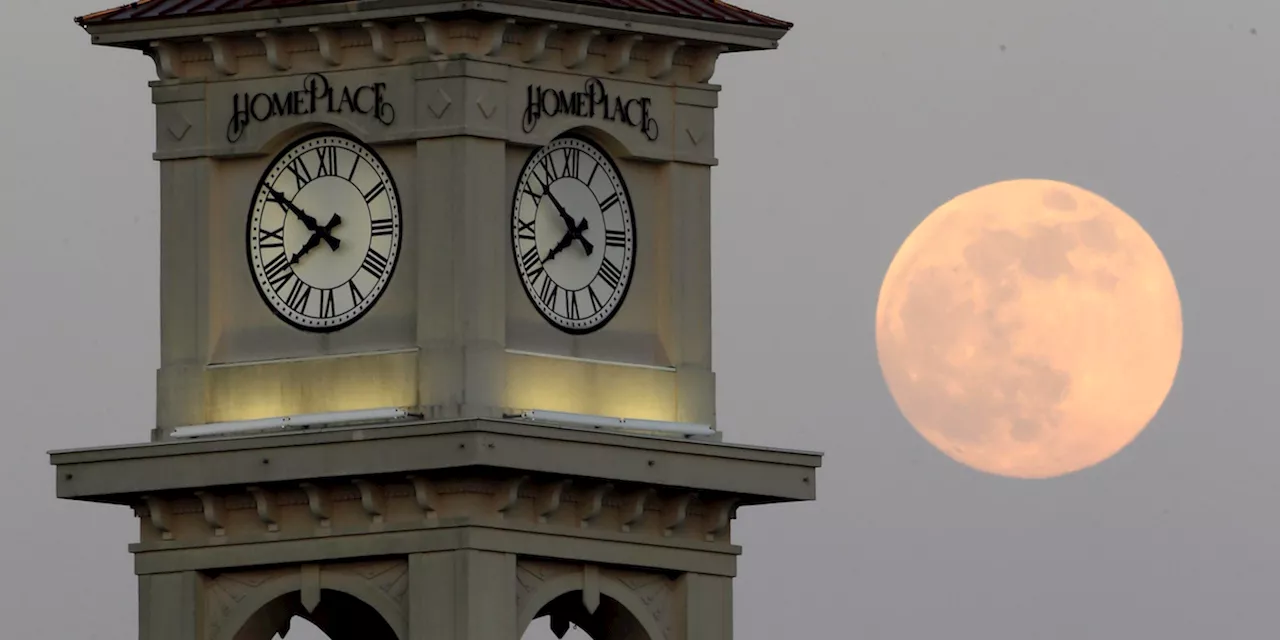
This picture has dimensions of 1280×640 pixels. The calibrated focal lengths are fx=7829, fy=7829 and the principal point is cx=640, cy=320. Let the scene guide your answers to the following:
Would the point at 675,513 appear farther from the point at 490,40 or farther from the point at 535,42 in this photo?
the point at 490,40

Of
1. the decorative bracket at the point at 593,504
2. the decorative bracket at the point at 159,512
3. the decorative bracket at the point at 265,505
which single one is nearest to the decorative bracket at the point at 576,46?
the decorative bracket at the point at 593,504

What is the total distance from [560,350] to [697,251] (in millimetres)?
2461

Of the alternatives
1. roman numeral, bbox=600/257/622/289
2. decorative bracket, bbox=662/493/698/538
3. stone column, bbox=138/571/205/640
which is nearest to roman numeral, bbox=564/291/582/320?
roman numeral, bbox=600/257/622/289

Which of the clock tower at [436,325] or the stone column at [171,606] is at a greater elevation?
the clock tower at [436,325]

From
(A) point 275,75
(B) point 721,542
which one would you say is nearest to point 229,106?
(A) point 275,75

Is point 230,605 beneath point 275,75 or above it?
beneath

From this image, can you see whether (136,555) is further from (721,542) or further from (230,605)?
(721,542)

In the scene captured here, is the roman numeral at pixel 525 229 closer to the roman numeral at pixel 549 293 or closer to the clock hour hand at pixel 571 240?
the clock hour hand at pixel 571 240

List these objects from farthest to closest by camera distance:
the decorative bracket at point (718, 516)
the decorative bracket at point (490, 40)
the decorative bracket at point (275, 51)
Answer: the decorative bracket at point (718, 516)
the decorative bracket at point (275, 51)
the decorative bracket at point (490, 40)

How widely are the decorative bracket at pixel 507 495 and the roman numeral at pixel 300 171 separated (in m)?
4.37

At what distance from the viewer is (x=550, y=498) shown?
3398 inches

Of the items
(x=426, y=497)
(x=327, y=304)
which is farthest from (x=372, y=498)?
(x=327, y=304)

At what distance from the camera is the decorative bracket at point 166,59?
8825cm

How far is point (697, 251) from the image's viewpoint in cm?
8881
